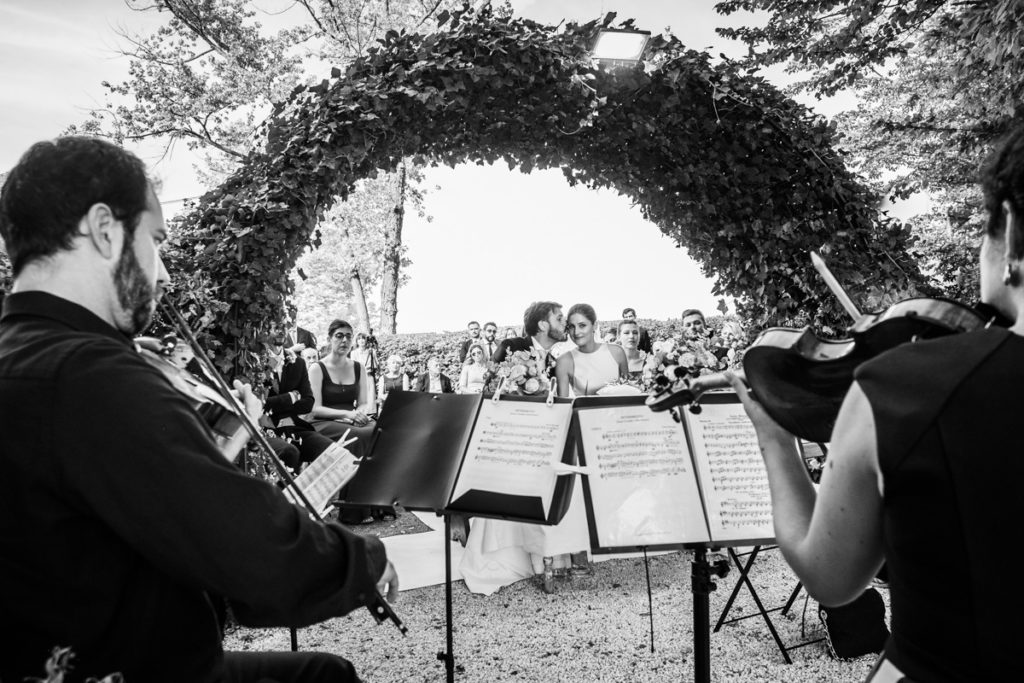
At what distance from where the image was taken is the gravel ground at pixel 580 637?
328 cm

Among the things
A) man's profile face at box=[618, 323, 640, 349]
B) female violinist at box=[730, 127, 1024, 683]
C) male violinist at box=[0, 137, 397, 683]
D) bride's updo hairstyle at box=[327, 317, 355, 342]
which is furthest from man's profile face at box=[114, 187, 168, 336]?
man's profile face at box=[618, 323, 640, 349]

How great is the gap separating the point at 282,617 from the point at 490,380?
392 cm

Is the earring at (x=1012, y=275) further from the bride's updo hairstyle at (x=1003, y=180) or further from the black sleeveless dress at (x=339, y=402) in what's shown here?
the black sleeveless dress at (x=339, y=402)

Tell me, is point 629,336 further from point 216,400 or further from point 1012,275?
point 1012,275

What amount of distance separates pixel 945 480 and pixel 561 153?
15.4 feet

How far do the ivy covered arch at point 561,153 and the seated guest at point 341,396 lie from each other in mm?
2439

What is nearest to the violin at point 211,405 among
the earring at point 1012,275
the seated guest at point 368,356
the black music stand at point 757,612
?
the earring at point 1012,275

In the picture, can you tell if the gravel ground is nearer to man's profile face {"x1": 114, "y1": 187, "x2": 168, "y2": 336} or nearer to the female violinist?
the female violinist

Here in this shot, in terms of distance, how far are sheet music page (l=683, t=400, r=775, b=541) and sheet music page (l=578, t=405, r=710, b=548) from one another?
0.05 m

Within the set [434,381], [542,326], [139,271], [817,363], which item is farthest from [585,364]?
[434,381]

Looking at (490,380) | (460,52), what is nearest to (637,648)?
(490,380)

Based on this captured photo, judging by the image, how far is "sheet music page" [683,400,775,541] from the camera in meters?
2.51

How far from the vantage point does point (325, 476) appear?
2422 mm

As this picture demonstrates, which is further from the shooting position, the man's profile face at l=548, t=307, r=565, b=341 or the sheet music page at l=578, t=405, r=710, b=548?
the man's profile face at l=548, t=307, r=565, b=341
